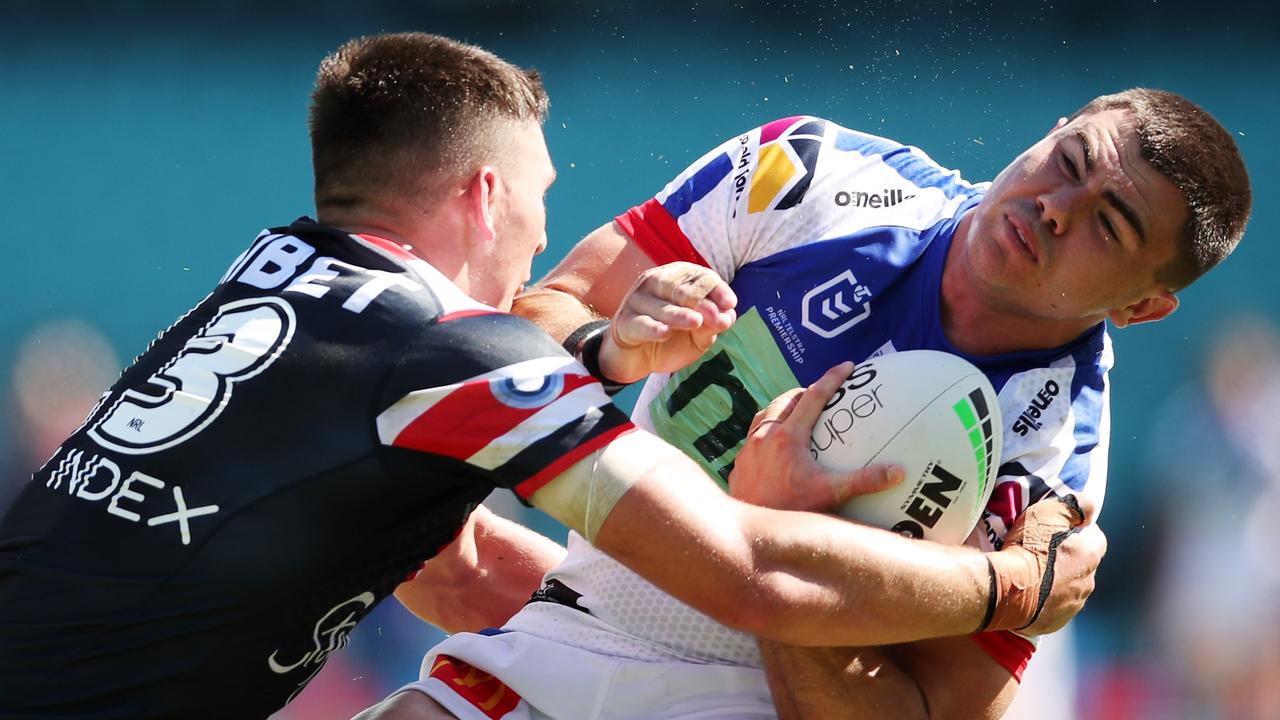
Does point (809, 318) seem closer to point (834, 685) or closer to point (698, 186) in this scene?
point (698, 186)

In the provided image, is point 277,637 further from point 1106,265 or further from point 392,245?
point 1106,265

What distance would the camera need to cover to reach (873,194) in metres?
3.24

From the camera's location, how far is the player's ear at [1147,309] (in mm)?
3188

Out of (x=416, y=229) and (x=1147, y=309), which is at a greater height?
(x=416, y=229)

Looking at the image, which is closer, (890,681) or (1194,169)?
(890,681)

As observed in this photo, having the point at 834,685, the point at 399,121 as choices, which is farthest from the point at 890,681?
the point at 399,121

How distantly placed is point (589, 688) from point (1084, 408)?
52.0 inches

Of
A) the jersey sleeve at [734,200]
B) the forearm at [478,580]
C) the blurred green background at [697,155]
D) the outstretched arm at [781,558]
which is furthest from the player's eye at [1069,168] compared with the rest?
the blurred green background at [697,155]

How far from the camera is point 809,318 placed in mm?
3172

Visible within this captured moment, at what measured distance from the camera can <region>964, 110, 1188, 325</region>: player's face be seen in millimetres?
3006

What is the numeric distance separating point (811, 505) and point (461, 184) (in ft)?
3.12

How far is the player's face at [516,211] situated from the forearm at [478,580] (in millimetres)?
1096

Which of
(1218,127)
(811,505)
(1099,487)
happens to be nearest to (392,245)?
(811,505)

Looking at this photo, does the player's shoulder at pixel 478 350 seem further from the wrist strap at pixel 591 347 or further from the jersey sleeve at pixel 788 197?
the jersey sleeve at pixel 788 197
